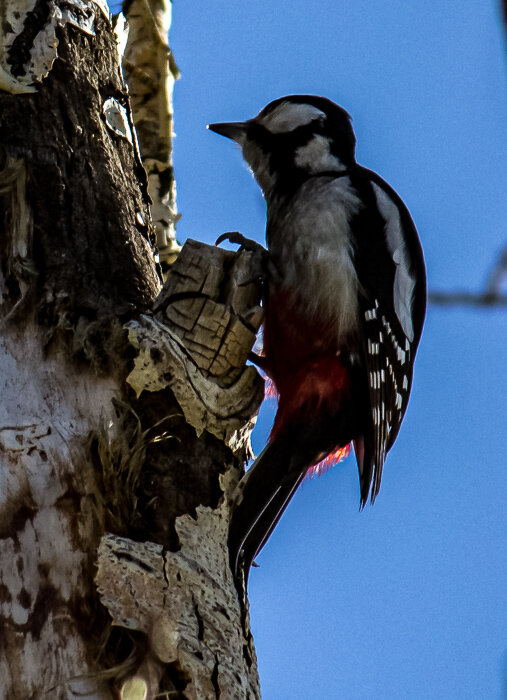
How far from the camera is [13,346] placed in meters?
2.31

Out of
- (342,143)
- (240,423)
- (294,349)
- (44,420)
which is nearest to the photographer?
(44,420)

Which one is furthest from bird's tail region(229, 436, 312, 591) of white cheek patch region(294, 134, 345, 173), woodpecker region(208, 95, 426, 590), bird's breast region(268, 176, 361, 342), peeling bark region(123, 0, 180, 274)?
peeling bark region(123, 0, 180, 274)

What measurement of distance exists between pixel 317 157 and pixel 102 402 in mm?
1680

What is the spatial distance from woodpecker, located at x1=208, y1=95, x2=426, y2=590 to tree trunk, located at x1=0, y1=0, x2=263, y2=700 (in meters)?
0.41

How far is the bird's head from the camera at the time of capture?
3.64 metres

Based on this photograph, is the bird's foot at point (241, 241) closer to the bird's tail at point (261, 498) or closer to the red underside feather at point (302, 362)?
the red underside feather at point (302, 362)

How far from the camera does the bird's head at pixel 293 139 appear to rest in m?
3.64

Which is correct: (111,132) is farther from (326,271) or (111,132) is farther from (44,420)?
(44,420)

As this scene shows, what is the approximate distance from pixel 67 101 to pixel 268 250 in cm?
85

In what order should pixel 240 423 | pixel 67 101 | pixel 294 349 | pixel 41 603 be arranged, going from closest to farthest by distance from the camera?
pixel 41 603, pixel 240 423, pixel 67 101, pixel 294 349

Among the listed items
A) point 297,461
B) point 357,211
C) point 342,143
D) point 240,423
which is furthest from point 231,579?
point 342,143

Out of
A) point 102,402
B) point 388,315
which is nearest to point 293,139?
point 388,315

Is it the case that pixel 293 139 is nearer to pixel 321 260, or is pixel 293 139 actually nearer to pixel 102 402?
pixel 321 260

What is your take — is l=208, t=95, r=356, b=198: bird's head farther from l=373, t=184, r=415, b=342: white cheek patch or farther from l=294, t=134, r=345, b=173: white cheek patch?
l=373, t=184, r=415, b=342: white cheek patch
